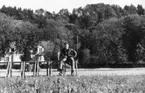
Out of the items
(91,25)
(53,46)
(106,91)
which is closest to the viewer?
(106,91)

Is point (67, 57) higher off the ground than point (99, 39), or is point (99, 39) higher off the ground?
point (99, 39)

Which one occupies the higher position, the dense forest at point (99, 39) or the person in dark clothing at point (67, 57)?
the dense forest at point (99, 39)

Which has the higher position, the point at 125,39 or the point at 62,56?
the point at 125,39

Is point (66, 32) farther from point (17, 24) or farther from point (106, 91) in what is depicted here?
point (106, 91)

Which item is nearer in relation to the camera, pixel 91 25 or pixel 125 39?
pixel 125 39

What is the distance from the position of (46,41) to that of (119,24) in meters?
30.4

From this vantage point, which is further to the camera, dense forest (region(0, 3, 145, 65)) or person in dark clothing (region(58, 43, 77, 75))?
dense forest (region(0, 3, 145, 65))

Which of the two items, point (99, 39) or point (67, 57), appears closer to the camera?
point (67, 57)

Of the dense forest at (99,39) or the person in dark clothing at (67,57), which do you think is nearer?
the person in dark clothing at (67,57)

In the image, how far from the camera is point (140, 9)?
14488 cm

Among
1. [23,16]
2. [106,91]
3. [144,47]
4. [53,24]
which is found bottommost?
[106,91]

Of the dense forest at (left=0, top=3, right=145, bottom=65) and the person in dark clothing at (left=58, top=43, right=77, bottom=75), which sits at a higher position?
the dense forest at (left=0, top=3, right=145, bottom=65)

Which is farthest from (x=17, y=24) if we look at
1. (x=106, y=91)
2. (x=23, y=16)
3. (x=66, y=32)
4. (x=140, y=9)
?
(x=106, y=91)

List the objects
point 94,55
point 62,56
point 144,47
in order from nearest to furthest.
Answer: point 62,56, point 144,47, point 94,55
